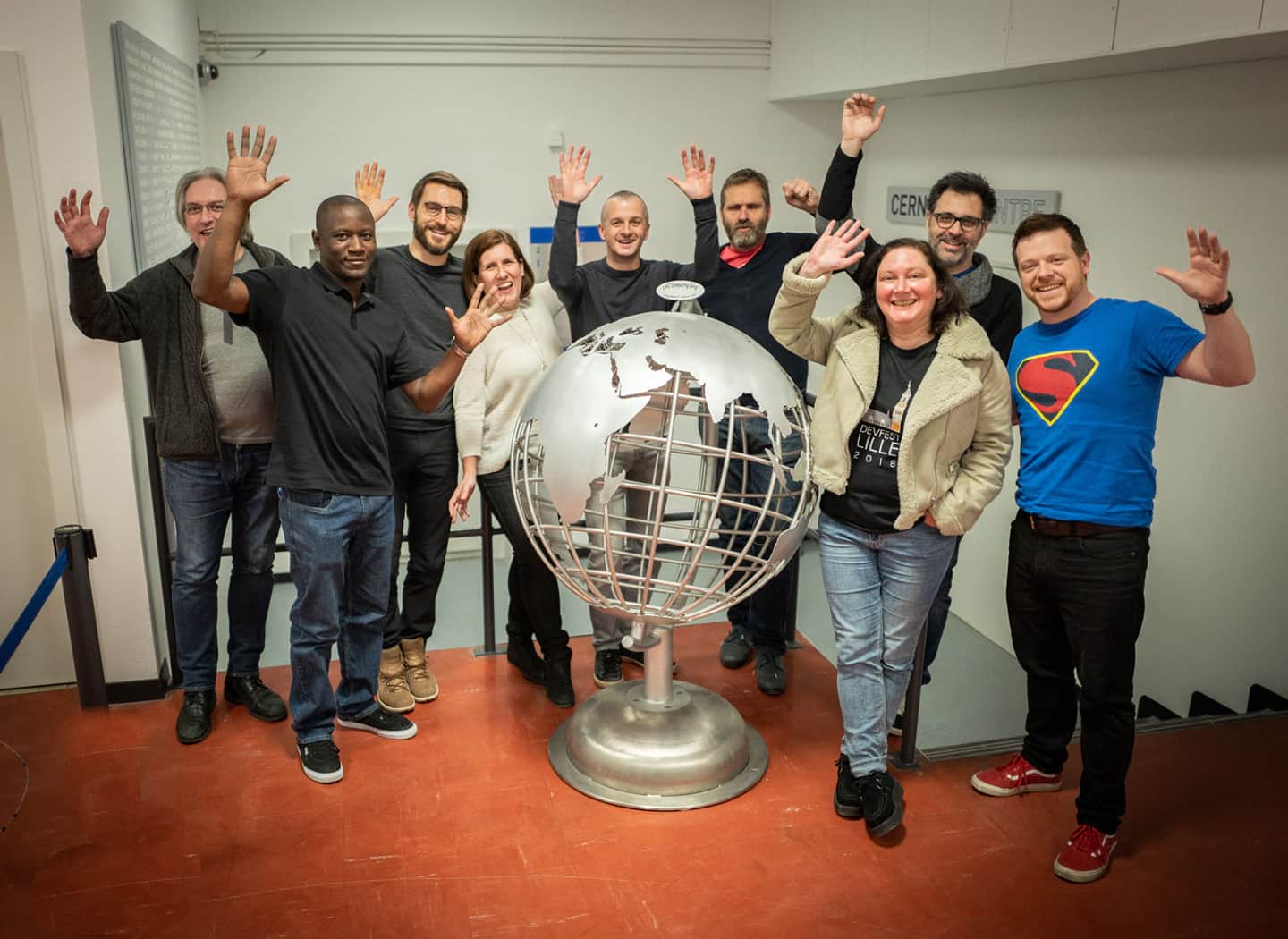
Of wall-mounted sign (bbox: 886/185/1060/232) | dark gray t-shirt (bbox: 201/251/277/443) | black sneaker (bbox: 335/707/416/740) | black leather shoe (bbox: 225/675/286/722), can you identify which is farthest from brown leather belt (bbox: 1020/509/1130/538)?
black leather shoe (bbox: 225/675/286/722)

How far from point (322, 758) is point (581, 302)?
170 cm

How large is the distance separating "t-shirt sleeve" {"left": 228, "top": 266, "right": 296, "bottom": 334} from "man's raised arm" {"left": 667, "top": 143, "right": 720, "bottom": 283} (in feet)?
4.50

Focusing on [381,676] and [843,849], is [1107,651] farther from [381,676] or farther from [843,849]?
[381,676]

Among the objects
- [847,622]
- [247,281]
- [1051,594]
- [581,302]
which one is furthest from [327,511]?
[1051,594]

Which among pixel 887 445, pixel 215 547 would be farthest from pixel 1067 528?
pixel 215 547

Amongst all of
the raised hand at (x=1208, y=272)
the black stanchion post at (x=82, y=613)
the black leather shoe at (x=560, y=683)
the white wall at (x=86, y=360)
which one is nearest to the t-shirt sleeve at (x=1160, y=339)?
the raised hand at (x=1208, y=272)

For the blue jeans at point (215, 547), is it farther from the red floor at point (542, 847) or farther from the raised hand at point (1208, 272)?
the raised hand at point (1208, 272)

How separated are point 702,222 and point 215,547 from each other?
1.94m

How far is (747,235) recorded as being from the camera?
3.57m

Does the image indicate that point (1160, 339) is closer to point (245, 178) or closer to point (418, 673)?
point (245, 178)

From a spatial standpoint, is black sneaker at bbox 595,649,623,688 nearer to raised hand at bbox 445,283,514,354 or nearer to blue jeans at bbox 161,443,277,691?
blue jeans at bbox 161,443,277,691

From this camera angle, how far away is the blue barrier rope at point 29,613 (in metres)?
2.72

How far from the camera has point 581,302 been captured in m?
3.62

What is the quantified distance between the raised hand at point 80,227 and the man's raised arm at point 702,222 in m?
1.82
